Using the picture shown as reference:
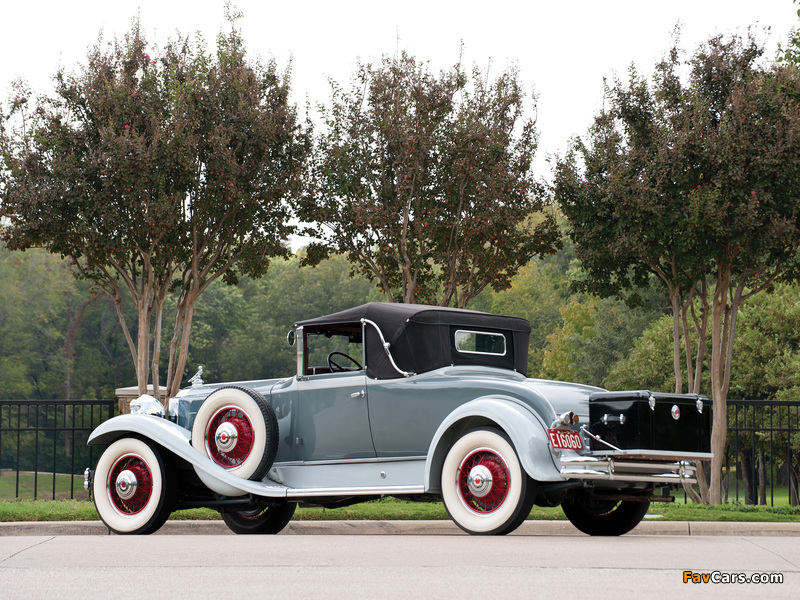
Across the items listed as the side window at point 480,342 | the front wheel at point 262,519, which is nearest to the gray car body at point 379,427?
the side window at point 480,342

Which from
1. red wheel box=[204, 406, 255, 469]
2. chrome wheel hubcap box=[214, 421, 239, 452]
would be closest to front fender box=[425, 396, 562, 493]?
red wheel box=[204, 406, 255, 469]

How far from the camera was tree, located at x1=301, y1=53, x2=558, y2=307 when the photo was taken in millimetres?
14359

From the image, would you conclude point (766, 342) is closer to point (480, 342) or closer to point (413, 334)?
point (480, 342)

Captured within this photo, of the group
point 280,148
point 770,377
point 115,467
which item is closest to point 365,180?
point 280,148

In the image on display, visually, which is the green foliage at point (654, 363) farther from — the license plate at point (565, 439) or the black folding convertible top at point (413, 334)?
the license plate at point (565, 439)

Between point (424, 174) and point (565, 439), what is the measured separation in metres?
8.02

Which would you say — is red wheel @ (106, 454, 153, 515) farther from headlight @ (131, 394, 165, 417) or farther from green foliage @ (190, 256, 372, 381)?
green foliage @ (190, 256, 372, 381)

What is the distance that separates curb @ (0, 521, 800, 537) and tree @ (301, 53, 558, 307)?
17.7 feet

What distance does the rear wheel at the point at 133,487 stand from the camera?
8719mm

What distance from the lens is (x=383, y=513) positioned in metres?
10.7

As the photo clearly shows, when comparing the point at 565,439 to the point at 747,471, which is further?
the point at 747,471

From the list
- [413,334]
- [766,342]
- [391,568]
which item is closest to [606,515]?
[413,334]

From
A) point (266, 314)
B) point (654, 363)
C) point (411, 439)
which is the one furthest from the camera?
point (266, 314)

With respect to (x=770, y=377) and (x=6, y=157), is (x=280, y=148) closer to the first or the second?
(x=6, y=157)
